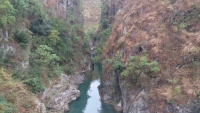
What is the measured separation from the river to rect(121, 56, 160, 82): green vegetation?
6070 mm

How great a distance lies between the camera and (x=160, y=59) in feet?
76.7

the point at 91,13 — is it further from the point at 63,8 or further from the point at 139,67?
the point at 139,67

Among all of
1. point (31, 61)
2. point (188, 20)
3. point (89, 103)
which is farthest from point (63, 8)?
point (188, 20)

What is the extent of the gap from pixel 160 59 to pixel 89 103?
12.5 metres

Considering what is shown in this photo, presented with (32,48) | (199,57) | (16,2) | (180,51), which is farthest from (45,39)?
(199,57)

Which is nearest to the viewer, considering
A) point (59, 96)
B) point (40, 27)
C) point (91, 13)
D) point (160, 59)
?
point (160, 59)

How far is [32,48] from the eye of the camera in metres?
27.7

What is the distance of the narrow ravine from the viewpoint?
94.5ft

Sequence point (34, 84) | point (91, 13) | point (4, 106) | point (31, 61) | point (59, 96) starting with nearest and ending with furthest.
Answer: point (4, 106) → point (34, 84) → point (31, 61) → point (59, 96) → point (91, 13)

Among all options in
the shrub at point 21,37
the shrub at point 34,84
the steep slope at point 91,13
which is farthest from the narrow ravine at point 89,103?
the steep slope at point 91,13

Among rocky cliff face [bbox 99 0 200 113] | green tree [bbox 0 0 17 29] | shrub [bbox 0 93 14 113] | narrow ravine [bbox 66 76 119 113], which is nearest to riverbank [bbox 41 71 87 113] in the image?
narrow ravine [bbox 66 76 119 113]

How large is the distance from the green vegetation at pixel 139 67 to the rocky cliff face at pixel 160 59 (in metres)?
0.11

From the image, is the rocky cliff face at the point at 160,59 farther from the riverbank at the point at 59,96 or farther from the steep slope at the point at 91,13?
the steep slope at the point at 91,13

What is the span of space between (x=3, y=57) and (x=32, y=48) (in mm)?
6268
